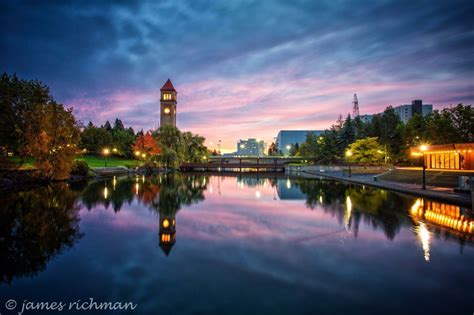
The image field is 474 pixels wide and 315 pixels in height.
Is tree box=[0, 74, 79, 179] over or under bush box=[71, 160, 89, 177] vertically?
over

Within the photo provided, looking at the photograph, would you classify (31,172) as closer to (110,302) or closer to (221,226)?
(221,226)

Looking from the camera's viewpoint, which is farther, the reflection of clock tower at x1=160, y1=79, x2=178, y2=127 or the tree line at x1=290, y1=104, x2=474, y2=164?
the reflection of clock tower at x1=160, y1=79, x2=178, y2=127

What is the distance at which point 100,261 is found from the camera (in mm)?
8711

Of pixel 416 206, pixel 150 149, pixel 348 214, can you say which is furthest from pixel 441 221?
pixel 150 149

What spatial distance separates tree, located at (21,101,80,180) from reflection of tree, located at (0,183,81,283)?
18.6 metres

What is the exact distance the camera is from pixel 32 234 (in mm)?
11406

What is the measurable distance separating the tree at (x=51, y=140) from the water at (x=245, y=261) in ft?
74.3

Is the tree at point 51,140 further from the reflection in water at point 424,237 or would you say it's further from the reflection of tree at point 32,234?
the reflection in water at point 424,237

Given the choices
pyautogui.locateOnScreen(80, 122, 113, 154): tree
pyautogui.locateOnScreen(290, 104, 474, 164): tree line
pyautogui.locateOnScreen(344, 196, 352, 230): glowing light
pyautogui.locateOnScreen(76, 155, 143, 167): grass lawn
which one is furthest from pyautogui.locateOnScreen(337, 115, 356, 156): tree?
pyautogui.locateOnScreen(80, 122, 113, 154): tree

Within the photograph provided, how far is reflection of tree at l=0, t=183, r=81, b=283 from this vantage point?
8.34m

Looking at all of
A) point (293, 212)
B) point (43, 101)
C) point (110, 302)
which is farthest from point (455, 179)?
point (43, 101)

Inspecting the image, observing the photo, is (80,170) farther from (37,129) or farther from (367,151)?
(367,151)

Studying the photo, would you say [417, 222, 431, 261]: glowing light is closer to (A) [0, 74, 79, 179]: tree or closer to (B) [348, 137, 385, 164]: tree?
(A) [0, 74, 79, 179]: tree

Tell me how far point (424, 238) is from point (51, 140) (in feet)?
130
